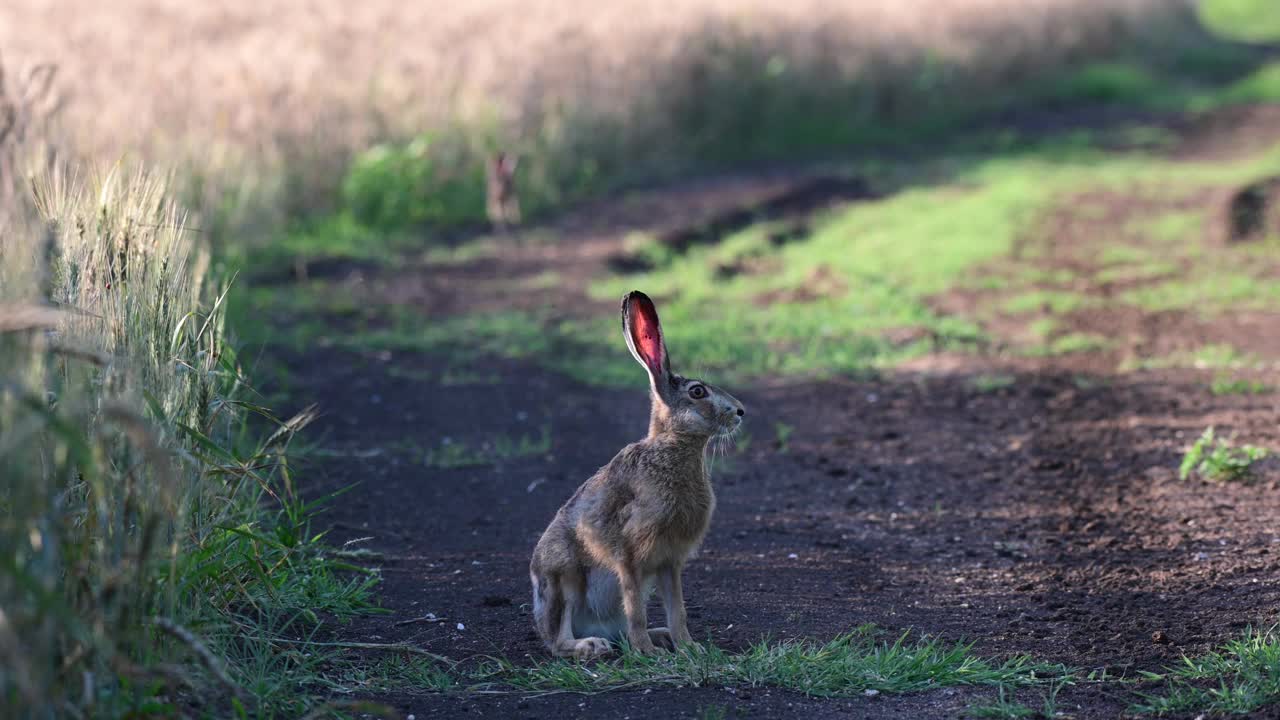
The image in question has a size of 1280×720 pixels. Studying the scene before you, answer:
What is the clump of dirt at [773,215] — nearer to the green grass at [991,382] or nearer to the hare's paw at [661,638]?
the green grass at [991,382]

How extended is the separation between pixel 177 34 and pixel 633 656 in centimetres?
1378

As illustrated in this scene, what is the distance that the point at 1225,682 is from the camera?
4.18m

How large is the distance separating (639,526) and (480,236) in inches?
347

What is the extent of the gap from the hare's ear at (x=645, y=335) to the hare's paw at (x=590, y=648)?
0.89 meters

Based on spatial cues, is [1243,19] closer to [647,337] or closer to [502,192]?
[502,192]

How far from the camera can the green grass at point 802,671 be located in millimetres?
4234

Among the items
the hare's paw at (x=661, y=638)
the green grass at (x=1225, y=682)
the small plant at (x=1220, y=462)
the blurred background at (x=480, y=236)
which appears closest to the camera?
the blurred background at (x=480, y=236)

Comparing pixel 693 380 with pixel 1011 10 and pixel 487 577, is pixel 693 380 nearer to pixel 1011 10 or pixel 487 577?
pixel 487 577

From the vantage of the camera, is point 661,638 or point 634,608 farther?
point 661,638

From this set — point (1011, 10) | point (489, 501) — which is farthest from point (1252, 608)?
point (1011, 10)

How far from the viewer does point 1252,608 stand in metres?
4.78

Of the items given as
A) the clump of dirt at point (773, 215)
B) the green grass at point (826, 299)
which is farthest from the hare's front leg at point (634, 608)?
the clump of dirt at point (773, 215)

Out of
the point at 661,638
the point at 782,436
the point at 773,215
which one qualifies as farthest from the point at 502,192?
the point at 661,638

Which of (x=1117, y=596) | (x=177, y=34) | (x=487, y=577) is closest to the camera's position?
(x=1117, y=596)
